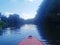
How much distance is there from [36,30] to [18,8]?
311 millimetres

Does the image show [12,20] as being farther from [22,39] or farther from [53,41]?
[53,41]

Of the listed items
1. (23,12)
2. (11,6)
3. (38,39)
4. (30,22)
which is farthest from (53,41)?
(11,6)

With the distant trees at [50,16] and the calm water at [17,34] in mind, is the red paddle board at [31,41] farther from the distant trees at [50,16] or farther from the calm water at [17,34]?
the distant trees at [50,16]

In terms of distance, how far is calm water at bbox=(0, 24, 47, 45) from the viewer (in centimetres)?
159

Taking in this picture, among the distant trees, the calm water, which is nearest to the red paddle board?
the calm water

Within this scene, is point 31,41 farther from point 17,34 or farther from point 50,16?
point 50,16

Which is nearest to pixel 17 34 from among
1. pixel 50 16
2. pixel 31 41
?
pixel 31 41

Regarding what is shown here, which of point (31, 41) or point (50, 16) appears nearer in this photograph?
point (31, 41)

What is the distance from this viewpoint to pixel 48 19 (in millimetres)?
1732

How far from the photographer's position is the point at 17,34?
165 cm

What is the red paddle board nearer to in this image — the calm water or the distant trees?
the calm water

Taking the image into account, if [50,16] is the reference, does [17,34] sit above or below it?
below

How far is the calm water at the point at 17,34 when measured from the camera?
1.59 m

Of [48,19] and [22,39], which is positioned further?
[48,19]
